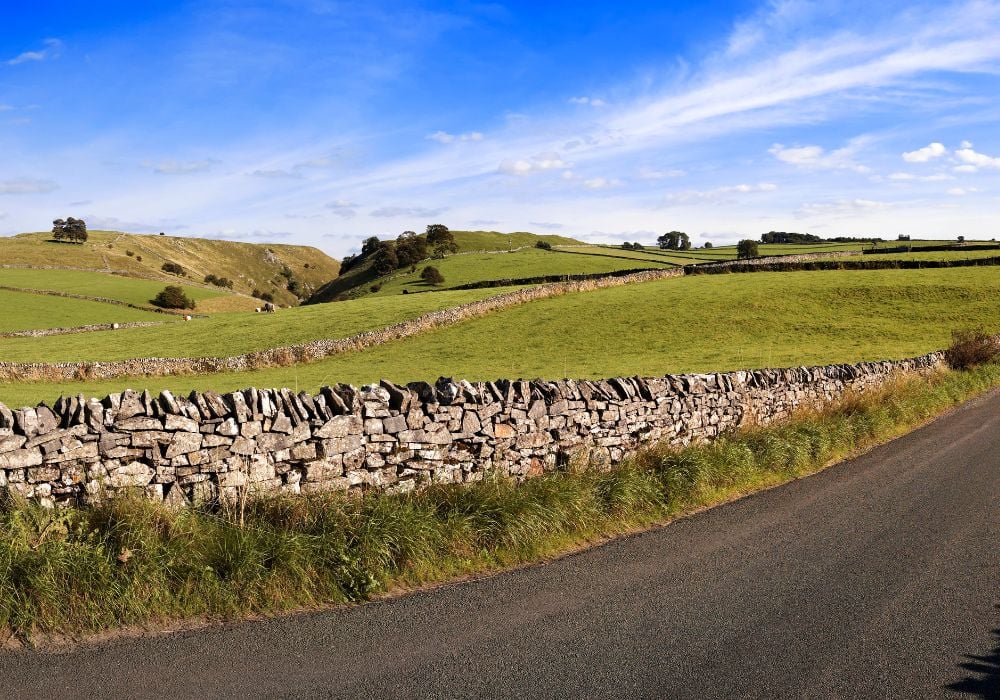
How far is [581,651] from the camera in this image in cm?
600

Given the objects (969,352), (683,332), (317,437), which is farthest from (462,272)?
(317,437)

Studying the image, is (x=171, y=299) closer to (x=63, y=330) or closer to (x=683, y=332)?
(x=63, y=330)

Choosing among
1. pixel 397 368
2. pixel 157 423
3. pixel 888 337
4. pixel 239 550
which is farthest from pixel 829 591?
pixel 888 337

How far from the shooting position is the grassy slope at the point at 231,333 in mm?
40156

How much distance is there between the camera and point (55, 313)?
67.8 metres

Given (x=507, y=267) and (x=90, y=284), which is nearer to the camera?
(x=90, y=284)

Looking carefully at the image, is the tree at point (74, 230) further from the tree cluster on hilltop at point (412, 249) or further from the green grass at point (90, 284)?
the tree cluster on hilltop at point (412, 249)

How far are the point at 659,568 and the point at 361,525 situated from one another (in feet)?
11.8

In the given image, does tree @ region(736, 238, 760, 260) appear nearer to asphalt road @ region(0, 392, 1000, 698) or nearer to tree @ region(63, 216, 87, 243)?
asphalt road @ region(0, 392, 1000, 698)

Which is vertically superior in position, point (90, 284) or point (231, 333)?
point (90, 284)

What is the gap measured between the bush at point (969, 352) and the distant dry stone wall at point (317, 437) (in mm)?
20500

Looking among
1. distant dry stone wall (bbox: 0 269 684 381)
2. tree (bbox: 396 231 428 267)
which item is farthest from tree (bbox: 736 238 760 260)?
distant dry stone wall (bbox: 0 269 684 381)

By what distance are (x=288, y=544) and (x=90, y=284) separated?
336 feet

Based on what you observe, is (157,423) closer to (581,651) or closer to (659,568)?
(581,651)
